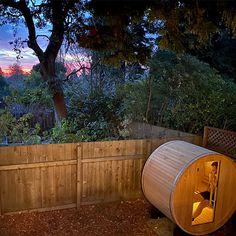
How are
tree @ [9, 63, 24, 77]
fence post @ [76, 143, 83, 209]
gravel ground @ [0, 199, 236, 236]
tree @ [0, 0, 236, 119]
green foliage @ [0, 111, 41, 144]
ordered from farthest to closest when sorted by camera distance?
1. tree @ [9, 63, 24, 77]
2. green foliage @ [0, 111, 41, 144]
3. fence post @ [76, 143, 83, 209]
4. tree @ [0, 0, 236, 119]
5. gravel ground @ [0, 199, 236, 236]

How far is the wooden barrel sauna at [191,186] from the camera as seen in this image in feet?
14.1

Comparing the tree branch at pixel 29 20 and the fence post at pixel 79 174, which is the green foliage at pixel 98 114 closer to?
the tree branch at pixel 29 20

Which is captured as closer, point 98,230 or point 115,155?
point 98,230

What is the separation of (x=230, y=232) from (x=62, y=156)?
331cm

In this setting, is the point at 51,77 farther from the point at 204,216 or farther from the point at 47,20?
the point at 204,216

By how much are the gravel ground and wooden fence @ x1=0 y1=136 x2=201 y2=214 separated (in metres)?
0.17

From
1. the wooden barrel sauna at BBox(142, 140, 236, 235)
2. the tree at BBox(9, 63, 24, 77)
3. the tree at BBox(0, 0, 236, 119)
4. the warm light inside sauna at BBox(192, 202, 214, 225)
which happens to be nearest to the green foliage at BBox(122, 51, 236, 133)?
the tree at BBox(0, 0, 236, 119)

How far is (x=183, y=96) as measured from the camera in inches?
301

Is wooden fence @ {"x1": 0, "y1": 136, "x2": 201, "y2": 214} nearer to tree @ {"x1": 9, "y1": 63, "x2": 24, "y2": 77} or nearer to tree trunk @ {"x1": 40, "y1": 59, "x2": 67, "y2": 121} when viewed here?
tree trunk @ {"x1": 40, "y1": 59, "x2": 67, "y2": 121}

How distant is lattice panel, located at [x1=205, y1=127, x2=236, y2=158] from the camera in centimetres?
559

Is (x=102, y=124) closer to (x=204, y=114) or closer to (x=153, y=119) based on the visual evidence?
(x=153, y=119)

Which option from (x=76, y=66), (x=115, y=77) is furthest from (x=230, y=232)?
(x=76, y=66)

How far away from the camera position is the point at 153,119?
8398 millimetres

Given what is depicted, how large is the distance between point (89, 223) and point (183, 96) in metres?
4.36
